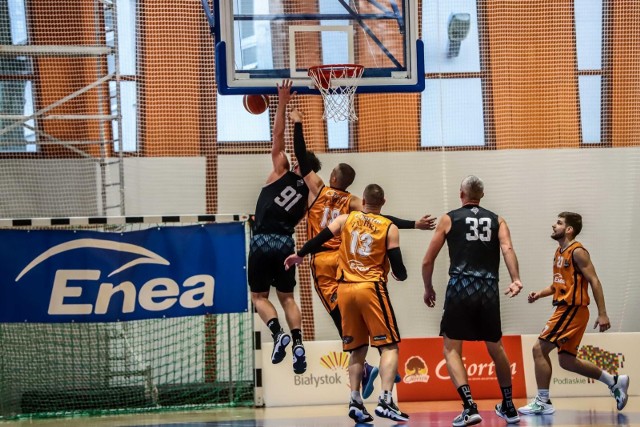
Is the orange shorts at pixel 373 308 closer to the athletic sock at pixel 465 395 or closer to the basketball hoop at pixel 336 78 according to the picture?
the athletic sock at pixel 465 395

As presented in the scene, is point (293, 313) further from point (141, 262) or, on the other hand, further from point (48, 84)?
point (48, 84)

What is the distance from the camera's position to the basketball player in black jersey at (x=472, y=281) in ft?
29.8

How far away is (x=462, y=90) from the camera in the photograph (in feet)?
46.6

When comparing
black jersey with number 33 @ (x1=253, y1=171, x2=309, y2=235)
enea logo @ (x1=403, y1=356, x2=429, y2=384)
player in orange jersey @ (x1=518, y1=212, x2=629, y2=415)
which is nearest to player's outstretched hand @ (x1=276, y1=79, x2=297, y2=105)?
black jersey with number 33 @ (x1=253, y1=171, x2=309, y2=235)

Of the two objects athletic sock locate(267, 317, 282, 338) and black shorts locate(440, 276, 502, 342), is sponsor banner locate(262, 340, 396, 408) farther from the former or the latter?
black shorts locate(440, 276, 502, 342)

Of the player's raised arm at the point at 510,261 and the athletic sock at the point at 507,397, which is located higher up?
the player's raised arm at the point at 510,261

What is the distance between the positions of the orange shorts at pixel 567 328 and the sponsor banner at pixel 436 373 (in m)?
2.12

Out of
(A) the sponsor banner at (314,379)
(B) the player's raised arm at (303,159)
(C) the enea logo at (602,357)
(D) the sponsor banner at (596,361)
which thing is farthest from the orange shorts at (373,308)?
(C) the enea logo at (602,357)

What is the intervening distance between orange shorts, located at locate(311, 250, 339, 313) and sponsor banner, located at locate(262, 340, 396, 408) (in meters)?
2.17

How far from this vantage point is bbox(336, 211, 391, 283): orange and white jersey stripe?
9203 millimetres

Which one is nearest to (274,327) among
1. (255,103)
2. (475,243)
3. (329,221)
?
(329,221)

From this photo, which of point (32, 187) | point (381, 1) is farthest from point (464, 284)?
point (32, 187)

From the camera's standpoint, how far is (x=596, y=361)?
12836mm

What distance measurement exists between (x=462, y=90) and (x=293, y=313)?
205 inches
